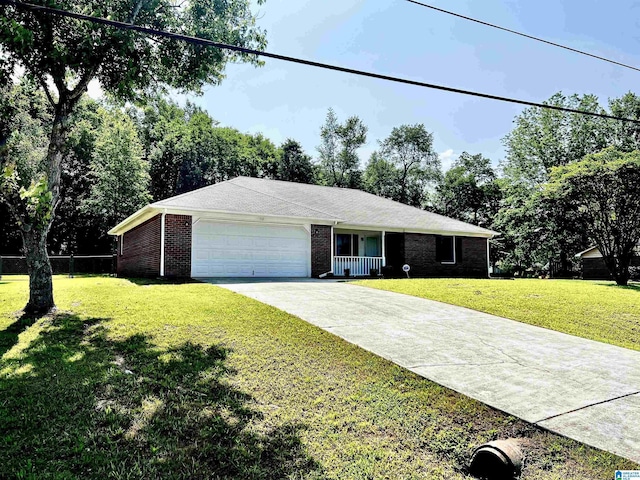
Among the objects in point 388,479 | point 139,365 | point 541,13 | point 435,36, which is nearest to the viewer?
point 388,479

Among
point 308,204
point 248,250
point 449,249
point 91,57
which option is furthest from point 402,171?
point 91,57

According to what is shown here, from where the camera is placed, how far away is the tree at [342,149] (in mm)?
41719

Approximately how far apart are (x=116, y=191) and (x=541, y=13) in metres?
27.5

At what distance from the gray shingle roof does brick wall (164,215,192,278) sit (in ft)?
1.76

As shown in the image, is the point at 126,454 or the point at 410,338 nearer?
the point at 126,454

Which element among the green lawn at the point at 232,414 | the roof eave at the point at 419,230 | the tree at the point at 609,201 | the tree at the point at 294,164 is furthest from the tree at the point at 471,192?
the green lawn at the point at 232,414

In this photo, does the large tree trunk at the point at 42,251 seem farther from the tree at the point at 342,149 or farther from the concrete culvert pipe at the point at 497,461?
the tree at the point at 342,149

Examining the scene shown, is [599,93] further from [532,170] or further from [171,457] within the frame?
[171,457]

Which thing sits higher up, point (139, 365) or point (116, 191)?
point (116, 191)

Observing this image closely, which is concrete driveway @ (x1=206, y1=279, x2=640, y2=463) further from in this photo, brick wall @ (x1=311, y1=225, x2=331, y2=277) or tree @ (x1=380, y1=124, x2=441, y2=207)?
tree @ (x1=380, y1=124, x2=441, y2=207)

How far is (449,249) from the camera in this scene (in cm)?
2162

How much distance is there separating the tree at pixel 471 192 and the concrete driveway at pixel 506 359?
120 feet

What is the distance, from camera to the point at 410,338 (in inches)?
273

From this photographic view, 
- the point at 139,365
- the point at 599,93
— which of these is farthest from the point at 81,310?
the point at 599,93
